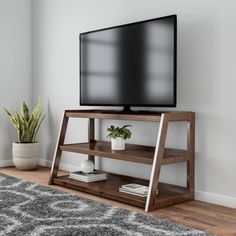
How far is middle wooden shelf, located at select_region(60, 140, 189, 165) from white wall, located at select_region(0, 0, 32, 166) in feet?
4.19

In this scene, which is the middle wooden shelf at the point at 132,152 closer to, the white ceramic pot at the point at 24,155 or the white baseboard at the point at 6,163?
the white ceramic pot at the point at 24,155

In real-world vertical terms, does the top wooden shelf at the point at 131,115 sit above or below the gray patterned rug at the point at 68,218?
above

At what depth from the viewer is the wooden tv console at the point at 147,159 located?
2629 mm

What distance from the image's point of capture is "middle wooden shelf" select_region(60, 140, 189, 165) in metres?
2.72

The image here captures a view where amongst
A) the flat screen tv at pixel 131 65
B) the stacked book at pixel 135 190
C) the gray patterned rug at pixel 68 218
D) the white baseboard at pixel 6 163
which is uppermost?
the flat screen tv at pixel 131 65

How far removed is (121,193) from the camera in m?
2.83

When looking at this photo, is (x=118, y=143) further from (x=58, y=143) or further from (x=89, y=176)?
A: (x=58, y=143)

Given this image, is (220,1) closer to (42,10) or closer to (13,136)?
(42,10)

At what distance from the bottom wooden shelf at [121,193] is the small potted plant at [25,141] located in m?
0.80

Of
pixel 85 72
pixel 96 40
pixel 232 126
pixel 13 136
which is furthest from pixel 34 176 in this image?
pixel 232 126

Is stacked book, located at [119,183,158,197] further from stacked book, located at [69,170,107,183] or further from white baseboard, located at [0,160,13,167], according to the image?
white baseboard, located at [0,160,13,167]

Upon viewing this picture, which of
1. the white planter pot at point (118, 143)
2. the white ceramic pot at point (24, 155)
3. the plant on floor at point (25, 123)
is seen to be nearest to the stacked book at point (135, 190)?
the white planter pot at point (118, 143)

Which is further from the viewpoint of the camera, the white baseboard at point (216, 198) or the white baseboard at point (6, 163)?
the white baseboard at point (6, 163)

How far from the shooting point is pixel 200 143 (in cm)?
292
